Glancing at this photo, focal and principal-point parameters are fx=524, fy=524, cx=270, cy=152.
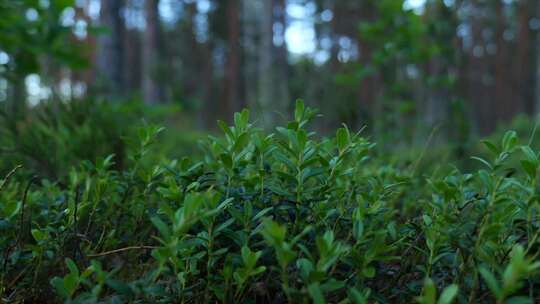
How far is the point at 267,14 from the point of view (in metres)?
10.0

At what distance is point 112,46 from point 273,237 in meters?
6.99

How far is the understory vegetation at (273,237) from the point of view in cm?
111

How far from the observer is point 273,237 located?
3.31ft

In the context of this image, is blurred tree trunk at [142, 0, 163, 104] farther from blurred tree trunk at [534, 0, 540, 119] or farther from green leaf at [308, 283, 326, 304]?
green leaf at [308, 283, 326, 304]

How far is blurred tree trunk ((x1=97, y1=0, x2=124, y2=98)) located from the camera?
7.29 meters

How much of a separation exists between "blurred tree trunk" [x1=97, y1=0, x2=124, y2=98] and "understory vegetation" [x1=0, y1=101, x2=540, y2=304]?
6.01m

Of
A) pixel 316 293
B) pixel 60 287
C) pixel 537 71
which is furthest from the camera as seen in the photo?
pixel 537 71

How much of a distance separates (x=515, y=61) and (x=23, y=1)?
2520 cm

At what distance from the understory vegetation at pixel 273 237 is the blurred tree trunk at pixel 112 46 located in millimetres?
6012

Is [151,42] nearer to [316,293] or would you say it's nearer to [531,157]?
[531,157]

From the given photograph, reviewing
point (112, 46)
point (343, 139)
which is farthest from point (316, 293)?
point (112, 46)

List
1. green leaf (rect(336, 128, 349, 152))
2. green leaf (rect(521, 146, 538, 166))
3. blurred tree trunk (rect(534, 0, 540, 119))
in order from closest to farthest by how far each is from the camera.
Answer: green leaf (rect(521, 146, 538, 166)) → green leaf (rect(336, 128, 349, 152)) → blurred tree trunk (rect(534, 0, 540, 119))

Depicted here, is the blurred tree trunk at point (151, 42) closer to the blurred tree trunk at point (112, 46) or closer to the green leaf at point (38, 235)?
the blurred tree trunk at point (112, 46)

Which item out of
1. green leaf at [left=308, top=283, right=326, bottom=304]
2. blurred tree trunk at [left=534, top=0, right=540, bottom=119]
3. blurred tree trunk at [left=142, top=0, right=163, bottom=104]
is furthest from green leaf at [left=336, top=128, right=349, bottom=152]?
blurred tree trunk at [left=142, top=0, right=163, bottom=104]
